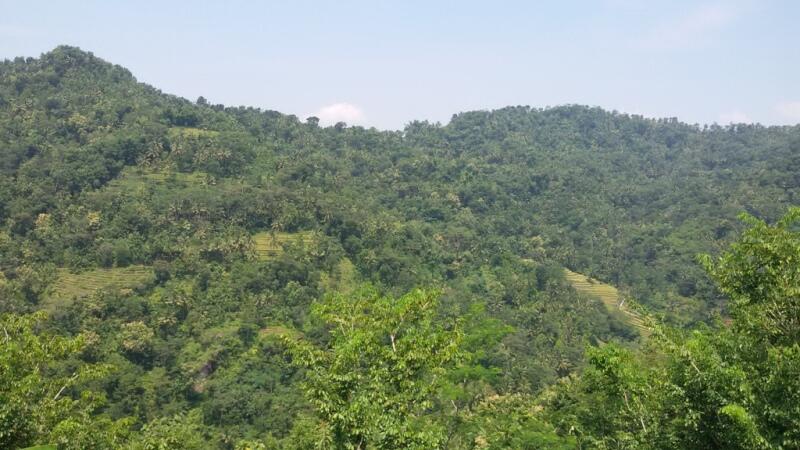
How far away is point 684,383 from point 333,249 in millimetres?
43068

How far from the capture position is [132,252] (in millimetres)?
45938

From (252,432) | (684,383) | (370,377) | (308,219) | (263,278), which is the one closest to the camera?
(684,383)

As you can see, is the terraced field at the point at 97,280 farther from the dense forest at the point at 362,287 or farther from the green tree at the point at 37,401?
the green tree at the point at 37,401

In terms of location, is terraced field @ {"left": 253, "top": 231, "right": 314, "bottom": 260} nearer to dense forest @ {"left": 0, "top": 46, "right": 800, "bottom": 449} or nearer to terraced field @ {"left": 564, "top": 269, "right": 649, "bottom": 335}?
dense forest @ {"left": 0, "top": 46, "right": 800, "bottom": 449}

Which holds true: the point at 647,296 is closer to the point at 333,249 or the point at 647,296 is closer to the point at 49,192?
the point at 333,249

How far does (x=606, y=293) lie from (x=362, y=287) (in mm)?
62707

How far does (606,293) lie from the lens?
229 ft

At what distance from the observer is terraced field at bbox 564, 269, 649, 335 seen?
2403 inches

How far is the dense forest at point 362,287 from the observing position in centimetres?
982

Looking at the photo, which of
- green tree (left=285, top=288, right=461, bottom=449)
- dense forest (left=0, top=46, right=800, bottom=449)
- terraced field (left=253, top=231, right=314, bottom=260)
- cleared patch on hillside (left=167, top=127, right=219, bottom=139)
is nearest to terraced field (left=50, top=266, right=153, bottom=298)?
dense forest (left=0, top=46, right=800, bottom=449)

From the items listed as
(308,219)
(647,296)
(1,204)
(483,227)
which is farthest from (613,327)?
(1,204)

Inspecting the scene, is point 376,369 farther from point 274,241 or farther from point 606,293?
point 606,293

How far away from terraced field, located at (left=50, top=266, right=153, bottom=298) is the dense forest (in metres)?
0.23

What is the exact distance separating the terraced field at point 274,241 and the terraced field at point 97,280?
8.59m
